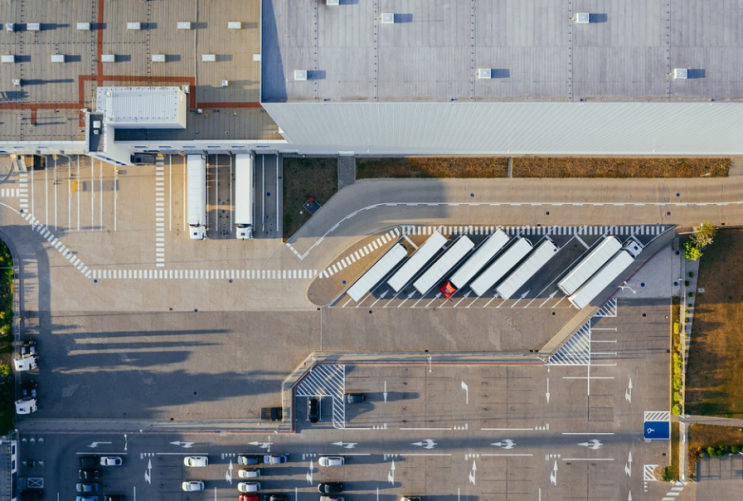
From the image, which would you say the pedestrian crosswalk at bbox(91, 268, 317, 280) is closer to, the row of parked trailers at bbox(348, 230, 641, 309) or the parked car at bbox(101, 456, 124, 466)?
the row of parked trailers at bbox(348, 230, 641, 309)

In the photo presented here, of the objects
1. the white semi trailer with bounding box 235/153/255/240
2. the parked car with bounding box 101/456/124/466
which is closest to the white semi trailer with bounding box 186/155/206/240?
the white semi trailer with bounding box 235/153/255/240

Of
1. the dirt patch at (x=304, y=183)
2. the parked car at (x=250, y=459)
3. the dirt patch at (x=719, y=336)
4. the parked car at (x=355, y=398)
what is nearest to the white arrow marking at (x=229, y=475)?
the parked car at (x=250, y=459)

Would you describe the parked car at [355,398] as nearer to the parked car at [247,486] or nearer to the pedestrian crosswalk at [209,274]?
the parked car at [247,486]

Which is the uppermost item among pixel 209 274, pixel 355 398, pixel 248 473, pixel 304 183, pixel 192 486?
pixel 304 183

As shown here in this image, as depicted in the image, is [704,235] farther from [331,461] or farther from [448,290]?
[331,461]

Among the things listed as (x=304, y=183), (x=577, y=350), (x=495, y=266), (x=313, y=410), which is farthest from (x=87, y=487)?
(x=577, y=350)
